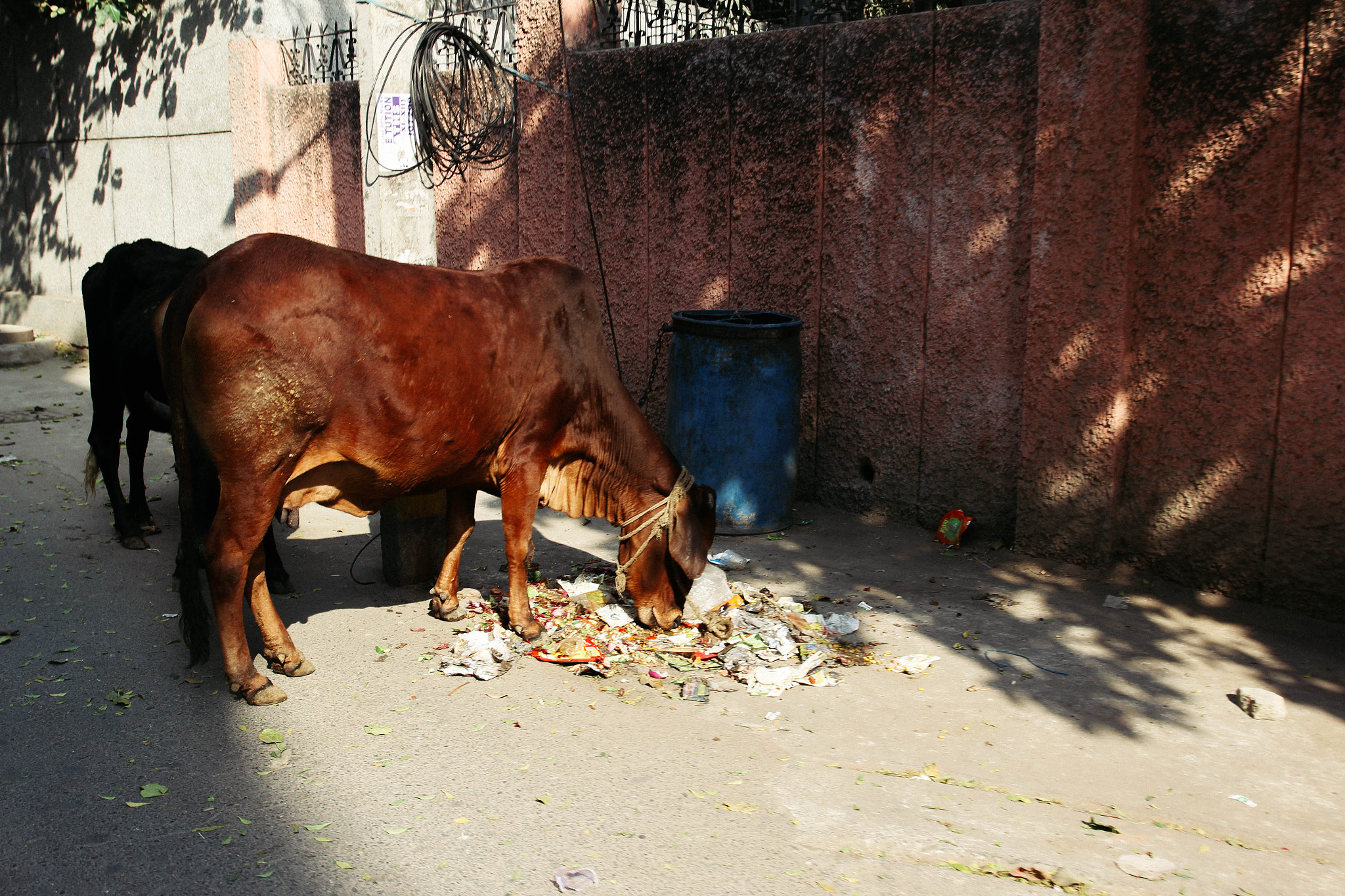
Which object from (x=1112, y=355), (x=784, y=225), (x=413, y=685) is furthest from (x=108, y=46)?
→ (x=1112, y=355)

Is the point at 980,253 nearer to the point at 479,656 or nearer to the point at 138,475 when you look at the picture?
the point at 479,656

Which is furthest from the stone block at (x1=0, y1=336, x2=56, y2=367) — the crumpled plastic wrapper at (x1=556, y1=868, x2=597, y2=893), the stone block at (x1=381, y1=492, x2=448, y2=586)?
the crumpled plastic wrapper at (x1=556, y1=868, x2=597, y2=893)

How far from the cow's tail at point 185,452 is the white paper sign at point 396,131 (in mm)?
4405

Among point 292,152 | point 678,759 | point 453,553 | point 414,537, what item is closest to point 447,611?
point 453,553

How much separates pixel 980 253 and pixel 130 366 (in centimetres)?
476

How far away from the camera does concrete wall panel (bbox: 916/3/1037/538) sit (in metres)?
5.73

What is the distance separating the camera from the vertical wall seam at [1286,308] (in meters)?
4.79

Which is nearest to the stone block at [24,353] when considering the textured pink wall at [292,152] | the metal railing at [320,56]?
the textured pink wall at [292,152]

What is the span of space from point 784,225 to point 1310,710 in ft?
13.0

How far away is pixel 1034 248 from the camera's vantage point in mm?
5621

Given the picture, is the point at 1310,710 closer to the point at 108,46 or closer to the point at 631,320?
the point at 631,320

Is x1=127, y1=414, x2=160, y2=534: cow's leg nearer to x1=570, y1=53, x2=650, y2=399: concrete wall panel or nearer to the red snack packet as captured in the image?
x1=570, y1=53, x2=650, y2=399: concrete wall panel

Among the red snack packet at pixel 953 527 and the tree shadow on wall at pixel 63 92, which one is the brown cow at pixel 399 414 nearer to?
the red snack packet at pixel 953 527

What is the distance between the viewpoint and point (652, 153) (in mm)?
7180
